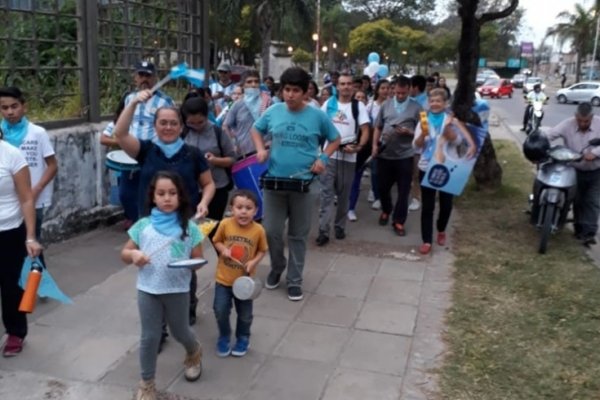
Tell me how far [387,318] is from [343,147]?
2.06m

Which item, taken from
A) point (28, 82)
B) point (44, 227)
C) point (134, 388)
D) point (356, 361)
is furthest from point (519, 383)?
point (28, 82)

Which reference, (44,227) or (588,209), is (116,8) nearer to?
(44,227)

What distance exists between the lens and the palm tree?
162ft

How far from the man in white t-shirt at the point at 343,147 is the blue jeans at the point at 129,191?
1845 mm

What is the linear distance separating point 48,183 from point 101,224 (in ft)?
8.21

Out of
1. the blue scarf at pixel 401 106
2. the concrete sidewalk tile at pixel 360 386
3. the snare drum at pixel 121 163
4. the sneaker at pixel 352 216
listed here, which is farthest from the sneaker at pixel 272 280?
the blue scarf at pixel 401 106

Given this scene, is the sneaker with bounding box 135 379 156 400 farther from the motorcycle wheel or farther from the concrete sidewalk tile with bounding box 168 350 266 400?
the motorcycle wheel

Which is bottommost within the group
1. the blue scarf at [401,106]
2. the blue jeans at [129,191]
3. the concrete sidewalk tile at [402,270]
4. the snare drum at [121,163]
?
the concrete sidewalk tile at [402,270]

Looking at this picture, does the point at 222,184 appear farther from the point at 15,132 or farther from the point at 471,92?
the point at 471,92

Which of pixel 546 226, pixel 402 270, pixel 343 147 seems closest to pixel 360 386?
pixel 402 270

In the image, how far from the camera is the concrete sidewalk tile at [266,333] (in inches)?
156

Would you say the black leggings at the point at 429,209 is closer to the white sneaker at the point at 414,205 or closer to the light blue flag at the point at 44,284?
the white sneaker at the point at 414,205

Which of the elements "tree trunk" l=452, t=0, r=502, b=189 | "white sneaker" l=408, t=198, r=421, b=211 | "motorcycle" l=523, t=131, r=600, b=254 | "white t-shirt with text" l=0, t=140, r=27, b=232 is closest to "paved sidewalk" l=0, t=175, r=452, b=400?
"white t-shirt with text" l=0, t=140, r=27, b=232

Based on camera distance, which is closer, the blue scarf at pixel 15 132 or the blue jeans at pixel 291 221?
the blue scarf at pixel 15 132
